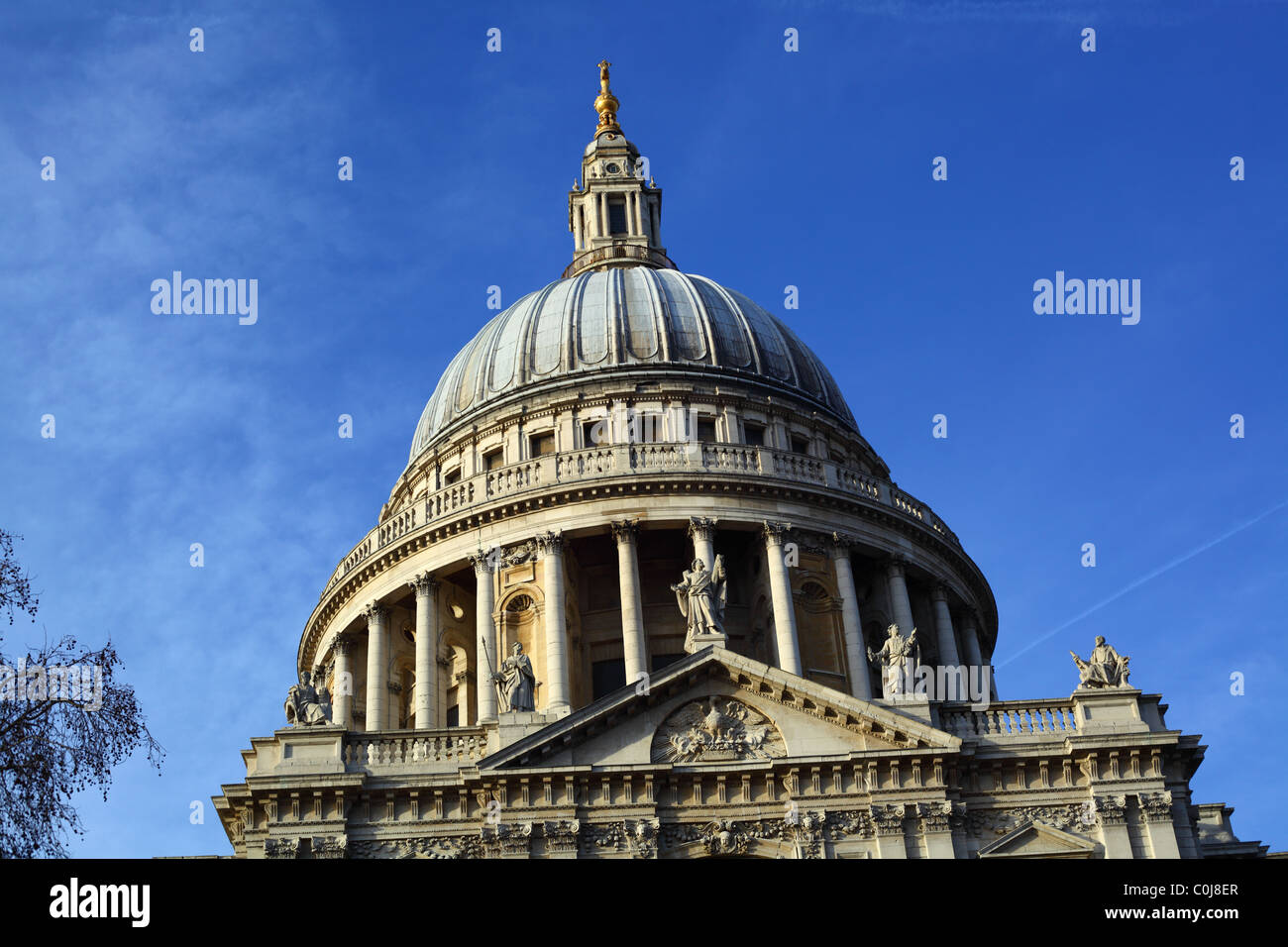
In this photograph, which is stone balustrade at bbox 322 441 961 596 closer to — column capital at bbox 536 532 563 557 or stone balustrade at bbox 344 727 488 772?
column capital at bbox 536 532 563 557

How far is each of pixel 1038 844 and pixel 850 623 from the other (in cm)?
1519

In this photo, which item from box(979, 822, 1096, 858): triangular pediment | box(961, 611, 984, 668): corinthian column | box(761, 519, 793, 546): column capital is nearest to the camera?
box(979, 822, 1096, 858): triangular pediment

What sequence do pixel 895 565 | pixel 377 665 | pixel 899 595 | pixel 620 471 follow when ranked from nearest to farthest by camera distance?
pixel 620 471
pixel 377 665
pixel 899 595
pixel 895 565

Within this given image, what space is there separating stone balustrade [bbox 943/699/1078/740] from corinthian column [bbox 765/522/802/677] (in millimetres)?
9553

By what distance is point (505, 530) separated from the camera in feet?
164

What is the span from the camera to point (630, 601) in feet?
155

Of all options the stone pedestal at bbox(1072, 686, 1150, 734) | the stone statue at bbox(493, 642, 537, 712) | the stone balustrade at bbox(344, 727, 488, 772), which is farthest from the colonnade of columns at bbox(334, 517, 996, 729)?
the stone pedestal at bbox(1072, 686, 1150, 734)

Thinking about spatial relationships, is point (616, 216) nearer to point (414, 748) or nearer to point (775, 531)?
point (775, 531)

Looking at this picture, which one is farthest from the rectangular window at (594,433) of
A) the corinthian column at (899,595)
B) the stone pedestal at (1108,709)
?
the stone pedestal at (1108,709)

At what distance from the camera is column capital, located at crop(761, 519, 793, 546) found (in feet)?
161

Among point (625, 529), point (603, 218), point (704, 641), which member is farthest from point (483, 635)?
point (603, 218)

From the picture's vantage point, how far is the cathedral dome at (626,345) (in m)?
57.0
